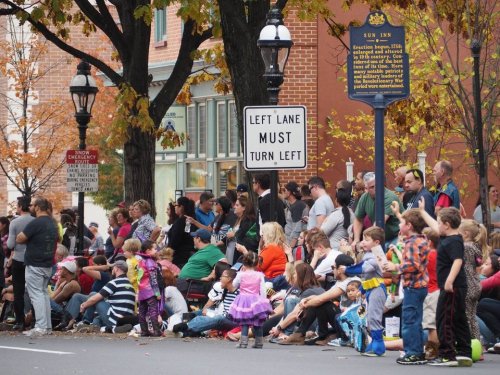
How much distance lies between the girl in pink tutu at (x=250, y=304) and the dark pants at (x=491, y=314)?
260 centimetres

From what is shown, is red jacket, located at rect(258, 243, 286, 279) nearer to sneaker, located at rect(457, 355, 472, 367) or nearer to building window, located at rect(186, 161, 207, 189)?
sneaker, located at rect(457, 355, 472, 367)

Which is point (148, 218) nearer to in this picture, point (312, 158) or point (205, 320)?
point (205, 320)

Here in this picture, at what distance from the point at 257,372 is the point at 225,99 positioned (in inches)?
893

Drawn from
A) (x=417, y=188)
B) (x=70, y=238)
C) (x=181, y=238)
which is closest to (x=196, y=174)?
(x=70, y=238)

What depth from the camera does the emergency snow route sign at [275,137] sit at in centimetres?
1909

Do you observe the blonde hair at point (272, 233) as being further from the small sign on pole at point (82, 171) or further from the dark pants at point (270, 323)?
the small sign on pole at point (82, 171)

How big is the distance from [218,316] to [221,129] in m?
17.6

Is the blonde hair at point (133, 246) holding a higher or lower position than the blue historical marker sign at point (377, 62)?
lower

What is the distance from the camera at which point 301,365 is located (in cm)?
1512

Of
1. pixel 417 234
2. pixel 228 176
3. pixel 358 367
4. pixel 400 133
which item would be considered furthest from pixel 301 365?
pixel 228 176

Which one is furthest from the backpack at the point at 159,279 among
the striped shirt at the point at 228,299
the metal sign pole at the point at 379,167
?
the metal sign pole at the point at 379,167

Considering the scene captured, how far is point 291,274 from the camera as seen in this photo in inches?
738

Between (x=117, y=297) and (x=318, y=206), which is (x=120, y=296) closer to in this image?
(x=117, y=297)

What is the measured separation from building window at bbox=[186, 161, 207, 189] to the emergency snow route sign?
62.1 ft
